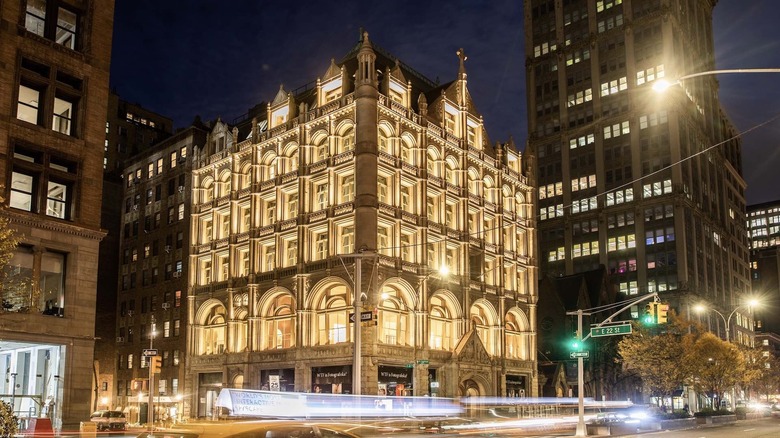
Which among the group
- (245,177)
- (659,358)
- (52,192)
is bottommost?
(659,358)

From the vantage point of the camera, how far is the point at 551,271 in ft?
424

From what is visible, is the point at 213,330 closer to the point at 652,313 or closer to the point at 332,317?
the point at 332,317

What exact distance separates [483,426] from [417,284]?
27321mm

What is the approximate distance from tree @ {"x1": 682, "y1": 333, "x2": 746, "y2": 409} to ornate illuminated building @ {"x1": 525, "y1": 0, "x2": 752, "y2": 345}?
39.1 m

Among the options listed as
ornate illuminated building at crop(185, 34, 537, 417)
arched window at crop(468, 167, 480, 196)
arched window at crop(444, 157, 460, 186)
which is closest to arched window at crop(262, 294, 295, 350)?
ornate illuminated building at crop(185, 34, 537, 417)

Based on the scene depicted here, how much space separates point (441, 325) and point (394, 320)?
18.6 feet

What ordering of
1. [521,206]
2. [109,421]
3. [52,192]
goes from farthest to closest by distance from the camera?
[521,206]
[109,421]
[52,192]

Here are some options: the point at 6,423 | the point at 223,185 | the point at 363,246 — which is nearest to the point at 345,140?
the point at 363,246

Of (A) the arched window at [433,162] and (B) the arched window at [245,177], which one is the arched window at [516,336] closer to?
(A) the arched window at [433,162]

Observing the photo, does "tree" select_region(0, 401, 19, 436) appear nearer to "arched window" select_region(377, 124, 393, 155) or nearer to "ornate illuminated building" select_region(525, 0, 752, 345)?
"arched window" select_region(377, 124, 393, 155)

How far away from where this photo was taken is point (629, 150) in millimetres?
123500

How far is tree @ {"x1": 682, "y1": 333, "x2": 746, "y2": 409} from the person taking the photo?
69.5 m

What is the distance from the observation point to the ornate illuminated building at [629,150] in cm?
11888

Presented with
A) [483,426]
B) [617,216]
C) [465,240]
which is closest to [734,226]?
[617,216]
